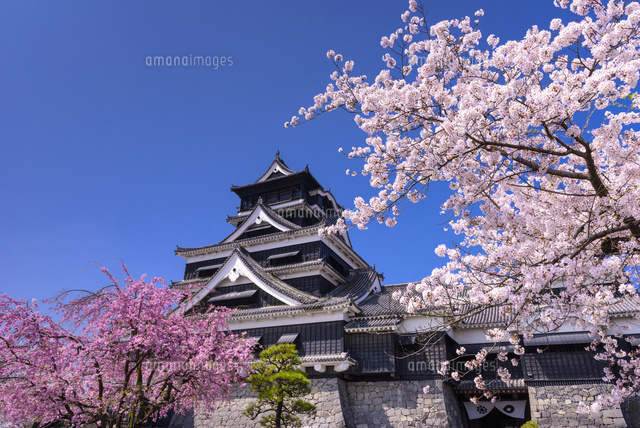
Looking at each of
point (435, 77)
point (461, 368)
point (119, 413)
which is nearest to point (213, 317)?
point (119, 413)

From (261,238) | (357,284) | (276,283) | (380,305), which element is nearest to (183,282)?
(261,238)

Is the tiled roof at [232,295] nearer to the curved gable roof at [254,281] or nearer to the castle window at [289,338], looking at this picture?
the curved gable roof at [254,281]

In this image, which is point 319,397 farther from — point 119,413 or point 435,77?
point 435,77

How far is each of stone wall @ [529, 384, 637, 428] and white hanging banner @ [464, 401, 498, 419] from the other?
1.98 meters

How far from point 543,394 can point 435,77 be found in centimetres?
1299

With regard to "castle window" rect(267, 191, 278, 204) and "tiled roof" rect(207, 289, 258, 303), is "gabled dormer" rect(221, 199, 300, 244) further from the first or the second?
"tiled roof" rect(207, 289, 258, 303)

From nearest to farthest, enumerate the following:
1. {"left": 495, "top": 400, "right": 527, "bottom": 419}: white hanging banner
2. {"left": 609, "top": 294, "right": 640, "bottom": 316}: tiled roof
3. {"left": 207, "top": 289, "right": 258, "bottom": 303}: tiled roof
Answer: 1. {"left": 609, "top": 294, "right": 640, "bottom": 316}: tiled roof
2. {"left": 495, "top": 400, "right": 527, "bottom": 419}: white hanging banner
3. {"left": 207, "top": 289, "right": 258, "bottom": 303}: tiled roof

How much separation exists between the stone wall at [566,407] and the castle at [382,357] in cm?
3

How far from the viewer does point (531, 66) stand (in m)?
5.48

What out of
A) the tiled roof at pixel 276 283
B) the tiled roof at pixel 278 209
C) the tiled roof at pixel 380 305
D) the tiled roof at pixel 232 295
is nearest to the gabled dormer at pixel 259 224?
the tiled roof at pixel 278 209

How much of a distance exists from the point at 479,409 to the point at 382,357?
Answer: 4566mm

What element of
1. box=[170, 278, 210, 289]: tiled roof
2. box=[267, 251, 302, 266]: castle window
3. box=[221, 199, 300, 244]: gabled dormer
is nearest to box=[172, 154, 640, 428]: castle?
box=[267, 251, 302, 266]: castle window

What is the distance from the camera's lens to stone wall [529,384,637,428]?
1315 centimetres

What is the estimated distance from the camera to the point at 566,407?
13664 millimetres
